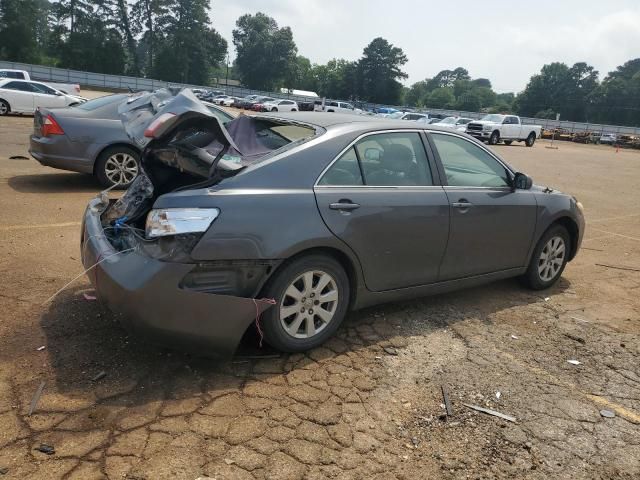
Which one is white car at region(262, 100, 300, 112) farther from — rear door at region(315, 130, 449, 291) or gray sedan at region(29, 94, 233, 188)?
rear door at region(315, 130, 449, 291)

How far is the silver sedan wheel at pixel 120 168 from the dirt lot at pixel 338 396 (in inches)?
131

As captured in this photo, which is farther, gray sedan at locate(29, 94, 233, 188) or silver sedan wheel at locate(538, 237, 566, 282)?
gray sedan at locate(29, 94, 233, 188)

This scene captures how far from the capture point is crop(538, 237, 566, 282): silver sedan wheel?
16.9 feet

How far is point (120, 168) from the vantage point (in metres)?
7.98

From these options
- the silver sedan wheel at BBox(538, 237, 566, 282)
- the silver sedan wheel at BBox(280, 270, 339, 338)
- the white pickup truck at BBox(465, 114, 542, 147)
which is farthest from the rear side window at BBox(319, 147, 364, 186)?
the white pickup truck at BBox(465, 114, 542, 147)

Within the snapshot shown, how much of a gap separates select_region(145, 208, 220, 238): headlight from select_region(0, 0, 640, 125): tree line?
84726 millimetres

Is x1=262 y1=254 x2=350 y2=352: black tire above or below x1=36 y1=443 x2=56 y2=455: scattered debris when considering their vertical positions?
above

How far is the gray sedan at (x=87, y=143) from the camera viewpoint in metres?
7.59

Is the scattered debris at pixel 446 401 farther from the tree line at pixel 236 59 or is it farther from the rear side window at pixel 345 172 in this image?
the tree line at pixel 236 59

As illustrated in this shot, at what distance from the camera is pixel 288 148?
356cm

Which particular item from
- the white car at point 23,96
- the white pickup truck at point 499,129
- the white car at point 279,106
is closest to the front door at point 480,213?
the white car at point 23,96

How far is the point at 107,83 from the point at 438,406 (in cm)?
6779

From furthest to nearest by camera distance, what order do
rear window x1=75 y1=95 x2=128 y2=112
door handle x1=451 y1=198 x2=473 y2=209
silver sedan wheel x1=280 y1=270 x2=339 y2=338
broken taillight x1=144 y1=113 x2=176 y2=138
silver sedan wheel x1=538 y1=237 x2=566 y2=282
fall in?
1. rear window x1=75 y1=95 x2=128 y2=112
2. silver sedan wheel x1=538 y1=237 x2=566 y2=282
3. door handle x1=451 y1=198 x2=473 y2=209
4. silver sedan wheel x1=280 y1=270 x2=339 y2=338
5. broken taillight x1=144 y1=113 x2=176 y2=138

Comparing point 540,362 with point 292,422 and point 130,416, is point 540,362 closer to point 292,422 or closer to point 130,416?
point 292,422
